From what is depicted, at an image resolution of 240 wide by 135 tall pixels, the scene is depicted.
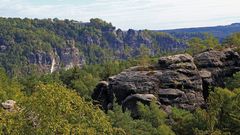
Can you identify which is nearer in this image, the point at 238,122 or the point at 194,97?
Answer: the point at 238,122

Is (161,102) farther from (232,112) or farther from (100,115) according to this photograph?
(100,115)

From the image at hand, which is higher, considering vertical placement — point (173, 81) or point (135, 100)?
point (173, 81)

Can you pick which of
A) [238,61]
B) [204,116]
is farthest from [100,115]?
[238,61]

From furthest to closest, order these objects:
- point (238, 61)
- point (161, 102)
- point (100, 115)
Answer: point (238, 61), point (161, 102), point (100, 115)

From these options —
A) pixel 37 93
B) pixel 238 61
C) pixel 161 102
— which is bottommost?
pixel 161 102

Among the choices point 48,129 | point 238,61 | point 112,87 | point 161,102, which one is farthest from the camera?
point 238,61

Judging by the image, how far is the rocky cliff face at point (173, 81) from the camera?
7606 cm

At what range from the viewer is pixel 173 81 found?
7938 centimetres

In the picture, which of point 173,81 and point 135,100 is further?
point 173,81

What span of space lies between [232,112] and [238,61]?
3248 centimetres

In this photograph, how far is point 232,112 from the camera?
187 feet

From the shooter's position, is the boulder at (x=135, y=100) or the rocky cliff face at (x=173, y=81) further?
the rocky cliff face at (x=173, y=81)

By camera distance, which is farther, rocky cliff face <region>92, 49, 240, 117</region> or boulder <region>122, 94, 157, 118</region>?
rocky cliff face <region>92, 49, 240, 117</region>

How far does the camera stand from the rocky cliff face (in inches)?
2995
